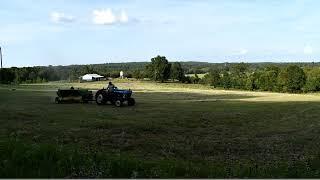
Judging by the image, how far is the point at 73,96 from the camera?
146 ft

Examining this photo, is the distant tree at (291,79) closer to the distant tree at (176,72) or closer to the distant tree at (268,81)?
A: the distant tree at (268,81)

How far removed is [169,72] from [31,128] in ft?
405

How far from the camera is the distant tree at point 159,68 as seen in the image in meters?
143

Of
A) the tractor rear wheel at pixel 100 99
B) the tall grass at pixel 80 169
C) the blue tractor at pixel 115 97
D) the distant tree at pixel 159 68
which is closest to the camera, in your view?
the tall grass at pixel 80 169

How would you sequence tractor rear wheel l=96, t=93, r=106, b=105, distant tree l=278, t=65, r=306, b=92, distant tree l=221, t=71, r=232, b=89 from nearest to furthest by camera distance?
tractor rear wheel l=96, t=93, r=106, b=105, distant tree l=278, t=65, r=306, b=92, distant tree l=221, t=71, r=232, b=89

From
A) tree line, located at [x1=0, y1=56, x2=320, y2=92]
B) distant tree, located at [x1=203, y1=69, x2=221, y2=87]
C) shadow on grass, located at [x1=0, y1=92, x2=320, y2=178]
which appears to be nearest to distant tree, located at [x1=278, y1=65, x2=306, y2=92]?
tree line, located at [x1=0, y1=56, x2=320, y2=92]

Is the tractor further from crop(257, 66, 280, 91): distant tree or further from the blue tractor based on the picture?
crop(257, 66, 280, 91): distant tree

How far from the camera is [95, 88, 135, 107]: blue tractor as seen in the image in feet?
135

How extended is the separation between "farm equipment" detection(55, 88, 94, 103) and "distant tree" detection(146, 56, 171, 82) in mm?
98533

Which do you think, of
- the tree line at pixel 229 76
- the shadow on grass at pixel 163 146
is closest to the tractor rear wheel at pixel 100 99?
the shadow on grass at pixel 163 146

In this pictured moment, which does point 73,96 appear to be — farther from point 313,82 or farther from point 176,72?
point 176,72

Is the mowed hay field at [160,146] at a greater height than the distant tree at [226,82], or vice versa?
the mowed hay field at [160,146]

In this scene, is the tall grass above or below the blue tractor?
above

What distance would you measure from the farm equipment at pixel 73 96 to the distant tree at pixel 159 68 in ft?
323
